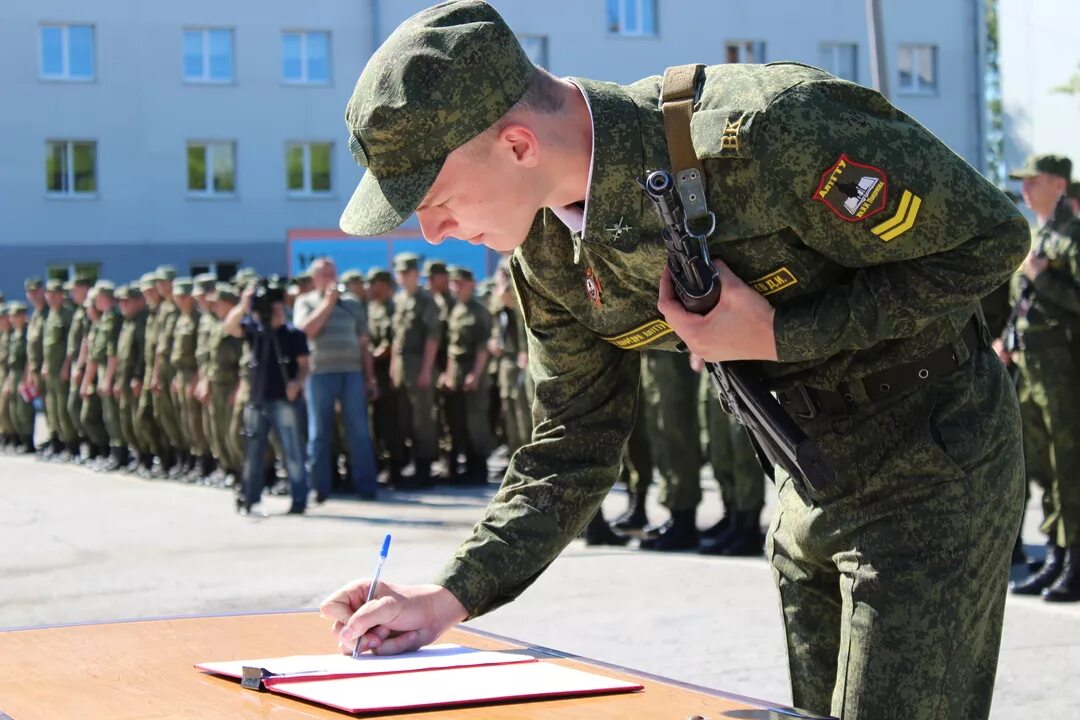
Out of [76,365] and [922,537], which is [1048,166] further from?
[76,365]

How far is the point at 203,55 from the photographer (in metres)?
31.5

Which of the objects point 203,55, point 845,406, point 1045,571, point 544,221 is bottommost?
point 1045,571

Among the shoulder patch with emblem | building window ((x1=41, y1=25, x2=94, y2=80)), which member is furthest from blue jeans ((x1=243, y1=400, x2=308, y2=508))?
building window ((x1=41, y1=25, x2=94, y2=80))

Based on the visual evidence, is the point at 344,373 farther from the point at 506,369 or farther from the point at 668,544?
the point at 668,544

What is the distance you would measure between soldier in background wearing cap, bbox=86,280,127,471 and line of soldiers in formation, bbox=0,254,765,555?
0.07 feet

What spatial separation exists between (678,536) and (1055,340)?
2.78 meters

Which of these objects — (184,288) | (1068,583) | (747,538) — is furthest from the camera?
(184,288)

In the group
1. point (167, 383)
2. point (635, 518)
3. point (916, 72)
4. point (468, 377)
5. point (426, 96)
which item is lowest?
point (635, 518)

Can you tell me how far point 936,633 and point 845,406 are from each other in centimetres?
35

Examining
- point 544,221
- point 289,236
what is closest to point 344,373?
point 544,221

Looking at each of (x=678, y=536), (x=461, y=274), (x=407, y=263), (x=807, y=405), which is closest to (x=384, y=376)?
(x=407, y=263)

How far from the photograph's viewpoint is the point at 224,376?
13906 millimetres

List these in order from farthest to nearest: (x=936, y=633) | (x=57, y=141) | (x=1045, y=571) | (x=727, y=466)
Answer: (x=57, y=141) → (x=727, y=466) → (x=1045, y=571) → (x=936, y=633)

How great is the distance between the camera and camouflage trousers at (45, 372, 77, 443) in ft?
62.0
